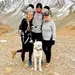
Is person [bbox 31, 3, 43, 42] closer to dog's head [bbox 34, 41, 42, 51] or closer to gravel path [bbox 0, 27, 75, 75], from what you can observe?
dog's head [bbox 34, 41, 42, 51]

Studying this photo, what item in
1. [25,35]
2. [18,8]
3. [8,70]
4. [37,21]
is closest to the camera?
[37,21]

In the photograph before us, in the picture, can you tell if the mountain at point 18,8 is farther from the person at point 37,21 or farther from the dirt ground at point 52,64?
the person at point 37,21

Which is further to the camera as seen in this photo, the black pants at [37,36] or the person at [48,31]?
the black pants at [37,36]

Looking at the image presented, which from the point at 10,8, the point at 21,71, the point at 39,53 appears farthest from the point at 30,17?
the point at 10,8

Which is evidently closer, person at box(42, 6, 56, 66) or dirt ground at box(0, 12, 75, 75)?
person at box(42, 6, 56, 66)

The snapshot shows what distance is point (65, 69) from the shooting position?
9.50 meters

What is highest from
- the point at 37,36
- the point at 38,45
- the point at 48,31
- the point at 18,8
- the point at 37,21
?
the point at 37,21

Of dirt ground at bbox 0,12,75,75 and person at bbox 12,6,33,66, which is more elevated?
person at bbox 12,6,33,66

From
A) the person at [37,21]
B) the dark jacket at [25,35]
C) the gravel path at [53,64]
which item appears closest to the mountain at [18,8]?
the gravel path at [53,64]

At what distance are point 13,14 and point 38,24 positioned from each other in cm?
6520

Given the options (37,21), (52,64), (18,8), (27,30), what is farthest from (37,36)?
(18,8)

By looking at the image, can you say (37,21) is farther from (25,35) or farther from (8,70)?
(8,70)

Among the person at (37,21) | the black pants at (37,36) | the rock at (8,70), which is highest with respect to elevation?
the person at (37,21)

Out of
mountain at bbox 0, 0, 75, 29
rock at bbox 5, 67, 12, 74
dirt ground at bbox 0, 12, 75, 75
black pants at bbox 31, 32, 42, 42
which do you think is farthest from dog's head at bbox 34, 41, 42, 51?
mountain at bbox 0, 0, 75, 29
